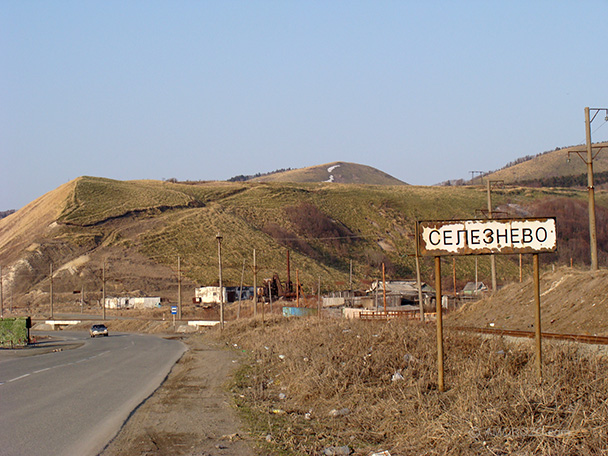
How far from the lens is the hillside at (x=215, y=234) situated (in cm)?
9544

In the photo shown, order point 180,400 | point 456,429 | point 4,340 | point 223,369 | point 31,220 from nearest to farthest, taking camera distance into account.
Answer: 1. point 456,429
2. point 180,400
3. point 223,369
4. point 4,340
5. point 31,220

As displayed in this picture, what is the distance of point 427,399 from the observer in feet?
28.1

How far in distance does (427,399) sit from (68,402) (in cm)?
751

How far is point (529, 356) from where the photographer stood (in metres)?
10.3

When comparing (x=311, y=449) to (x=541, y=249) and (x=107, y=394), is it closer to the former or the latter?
(x=541, y=249)

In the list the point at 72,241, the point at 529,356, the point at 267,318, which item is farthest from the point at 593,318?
the point at 72,241

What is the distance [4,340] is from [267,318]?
647 inches

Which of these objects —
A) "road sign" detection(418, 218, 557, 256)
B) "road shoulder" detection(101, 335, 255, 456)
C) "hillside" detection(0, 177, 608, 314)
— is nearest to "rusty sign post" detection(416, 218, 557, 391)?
"road sign" detection(418, 218, 557, 256)

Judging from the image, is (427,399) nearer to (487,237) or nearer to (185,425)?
(487,237)

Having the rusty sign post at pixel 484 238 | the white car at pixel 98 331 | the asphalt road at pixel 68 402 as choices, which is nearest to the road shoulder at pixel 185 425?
the asphalt road at pixel 68 402

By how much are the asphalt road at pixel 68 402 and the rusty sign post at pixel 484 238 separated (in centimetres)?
528

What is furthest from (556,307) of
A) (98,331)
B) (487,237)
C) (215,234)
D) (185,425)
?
(215,234)

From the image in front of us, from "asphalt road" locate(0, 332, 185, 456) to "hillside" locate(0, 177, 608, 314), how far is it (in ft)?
178

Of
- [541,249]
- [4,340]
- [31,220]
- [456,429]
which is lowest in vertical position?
[4,340]
